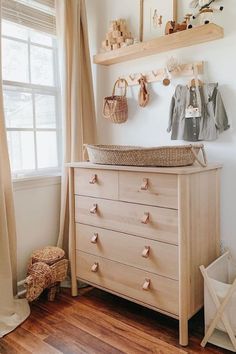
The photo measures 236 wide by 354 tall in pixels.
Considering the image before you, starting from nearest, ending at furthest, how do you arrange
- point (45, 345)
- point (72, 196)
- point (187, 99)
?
point (45, 345) → point (187, 99) → point (72, 196)

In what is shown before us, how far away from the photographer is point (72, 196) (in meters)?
2.17

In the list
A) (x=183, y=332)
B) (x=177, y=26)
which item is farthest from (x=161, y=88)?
(x=183, y=332)

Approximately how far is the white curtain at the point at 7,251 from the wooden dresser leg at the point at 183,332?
1.00 meters

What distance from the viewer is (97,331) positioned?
1.83 meters

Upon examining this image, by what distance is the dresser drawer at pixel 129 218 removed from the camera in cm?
170


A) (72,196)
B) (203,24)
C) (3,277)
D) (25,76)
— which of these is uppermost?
(203,24)

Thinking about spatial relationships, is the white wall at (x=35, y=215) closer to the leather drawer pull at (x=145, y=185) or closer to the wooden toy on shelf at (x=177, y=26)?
the leather drawer pull at (x=145, y=185)

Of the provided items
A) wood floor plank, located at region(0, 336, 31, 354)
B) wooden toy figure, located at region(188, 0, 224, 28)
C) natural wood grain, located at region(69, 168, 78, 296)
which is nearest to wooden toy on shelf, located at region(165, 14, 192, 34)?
wooden toy figure, located at region(188, 0, 224, 28)

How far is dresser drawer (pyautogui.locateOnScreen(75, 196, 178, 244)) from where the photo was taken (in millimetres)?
1695

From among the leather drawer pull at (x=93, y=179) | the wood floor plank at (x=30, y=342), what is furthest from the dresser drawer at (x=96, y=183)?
the wood floor plank at (x=30, y=342)

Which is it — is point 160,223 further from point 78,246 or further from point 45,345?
point 45,345

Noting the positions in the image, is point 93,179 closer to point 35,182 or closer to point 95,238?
point 95,238

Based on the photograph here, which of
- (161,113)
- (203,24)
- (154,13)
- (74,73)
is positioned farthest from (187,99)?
(74,73)

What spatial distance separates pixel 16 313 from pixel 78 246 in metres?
0.58
